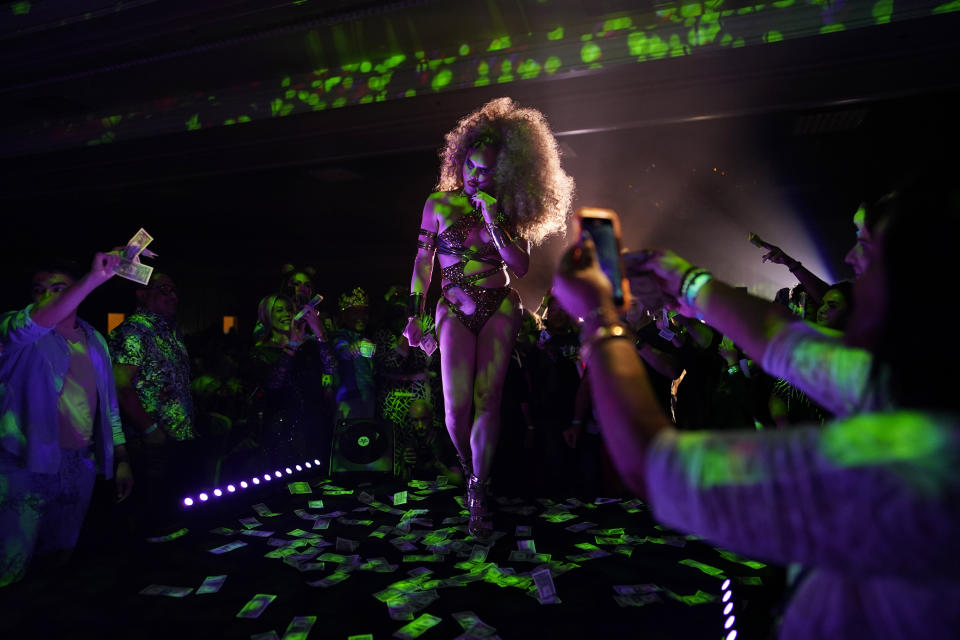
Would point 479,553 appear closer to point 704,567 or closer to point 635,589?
point 635,589

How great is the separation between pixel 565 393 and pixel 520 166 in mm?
2111

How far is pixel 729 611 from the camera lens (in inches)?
83.4

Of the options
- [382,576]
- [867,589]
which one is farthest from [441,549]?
[867,589]

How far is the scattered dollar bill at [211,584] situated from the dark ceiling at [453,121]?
492 centimetres

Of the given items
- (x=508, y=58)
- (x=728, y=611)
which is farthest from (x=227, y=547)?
(x=508, y=58)

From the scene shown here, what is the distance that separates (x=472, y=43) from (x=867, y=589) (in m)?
6.16

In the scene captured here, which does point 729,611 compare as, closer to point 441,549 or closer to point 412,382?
point 441,549

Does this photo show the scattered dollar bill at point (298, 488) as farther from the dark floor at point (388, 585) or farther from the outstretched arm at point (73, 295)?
the outstretched arm at point (73, 295)

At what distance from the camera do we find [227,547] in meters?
3.00

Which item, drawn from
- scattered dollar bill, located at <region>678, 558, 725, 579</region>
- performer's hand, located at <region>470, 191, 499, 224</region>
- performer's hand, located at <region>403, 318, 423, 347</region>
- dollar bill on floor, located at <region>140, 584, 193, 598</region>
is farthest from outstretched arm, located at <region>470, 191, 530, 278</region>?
dollar bill on floor, located at <region>140, 584, 193, 598</region>

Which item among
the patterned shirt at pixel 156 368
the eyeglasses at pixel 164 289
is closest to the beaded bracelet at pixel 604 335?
the patterned shirt at pixel 156 368

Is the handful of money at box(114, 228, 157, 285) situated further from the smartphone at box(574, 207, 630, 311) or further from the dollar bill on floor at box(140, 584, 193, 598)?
the smartphone at box(574, 207, 630, 311)

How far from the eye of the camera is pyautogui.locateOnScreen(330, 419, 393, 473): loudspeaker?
16.3 feet

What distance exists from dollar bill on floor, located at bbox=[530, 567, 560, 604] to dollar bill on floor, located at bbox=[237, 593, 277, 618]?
3.54ft
